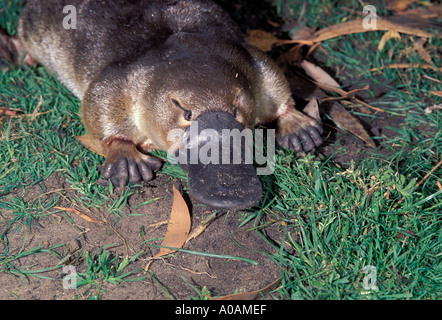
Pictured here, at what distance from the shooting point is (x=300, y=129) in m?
2.66

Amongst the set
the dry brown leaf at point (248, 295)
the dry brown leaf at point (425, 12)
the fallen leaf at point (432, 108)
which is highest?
the dry brown leaf at point (425, 12)

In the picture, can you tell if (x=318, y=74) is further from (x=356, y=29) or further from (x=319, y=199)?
(x=319, y=199)

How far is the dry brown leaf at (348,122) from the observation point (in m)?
2.67

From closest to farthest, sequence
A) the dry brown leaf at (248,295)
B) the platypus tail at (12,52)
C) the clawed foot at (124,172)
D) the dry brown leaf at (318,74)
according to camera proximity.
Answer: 1. the dry brown leaf at (248,295)
2. the clawed foot at (124,172)
3. the dry brown leaf at (318,74)
4. the platypus tail at (12,52)

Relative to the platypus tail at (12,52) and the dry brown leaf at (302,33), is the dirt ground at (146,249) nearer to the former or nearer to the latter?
the platypus tail at (12,52)

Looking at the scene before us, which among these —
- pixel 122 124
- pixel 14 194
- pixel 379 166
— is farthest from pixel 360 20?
pixel 14 194

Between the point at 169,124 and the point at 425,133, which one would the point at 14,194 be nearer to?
the point at 169,124

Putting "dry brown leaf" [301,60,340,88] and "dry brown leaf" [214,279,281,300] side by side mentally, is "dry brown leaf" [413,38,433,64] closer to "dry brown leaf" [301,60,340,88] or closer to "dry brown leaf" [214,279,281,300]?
"dry brown leaf" [301,60,340,88]

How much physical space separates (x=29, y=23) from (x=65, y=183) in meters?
1.27

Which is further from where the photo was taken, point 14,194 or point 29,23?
point 29,23

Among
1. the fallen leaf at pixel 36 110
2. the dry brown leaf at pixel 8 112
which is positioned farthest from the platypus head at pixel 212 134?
the dry brown leaf at pixel 8 112

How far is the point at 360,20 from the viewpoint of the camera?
3.42 meters

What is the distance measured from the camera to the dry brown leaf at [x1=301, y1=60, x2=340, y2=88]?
10.2ft

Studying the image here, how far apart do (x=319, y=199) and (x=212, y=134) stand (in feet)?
1.77
